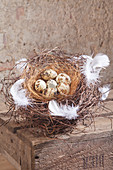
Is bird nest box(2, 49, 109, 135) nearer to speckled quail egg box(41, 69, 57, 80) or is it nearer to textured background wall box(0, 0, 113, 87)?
speckled quail egg box(41, 69, 57, 80)

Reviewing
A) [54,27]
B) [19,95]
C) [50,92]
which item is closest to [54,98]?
[50,92]

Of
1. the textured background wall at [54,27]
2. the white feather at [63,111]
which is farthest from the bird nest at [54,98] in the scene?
the textured background wall at [54,27]

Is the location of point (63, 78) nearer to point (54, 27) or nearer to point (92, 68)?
point (92, 68)

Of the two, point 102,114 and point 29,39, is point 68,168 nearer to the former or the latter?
point 102,114

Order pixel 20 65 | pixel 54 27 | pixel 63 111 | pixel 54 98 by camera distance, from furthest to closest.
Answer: pixel 54 27, pixel 20 65, pixel 54 98, pixel 63 111

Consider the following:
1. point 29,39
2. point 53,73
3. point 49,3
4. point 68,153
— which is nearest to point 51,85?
point 53,73

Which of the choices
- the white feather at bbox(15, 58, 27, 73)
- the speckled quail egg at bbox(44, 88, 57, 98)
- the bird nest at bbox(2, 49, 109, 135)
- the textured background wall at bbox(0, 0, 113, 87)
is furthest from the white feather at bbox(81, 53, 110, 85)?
the textured background wall at bbox(0, 0, 113, 87)
